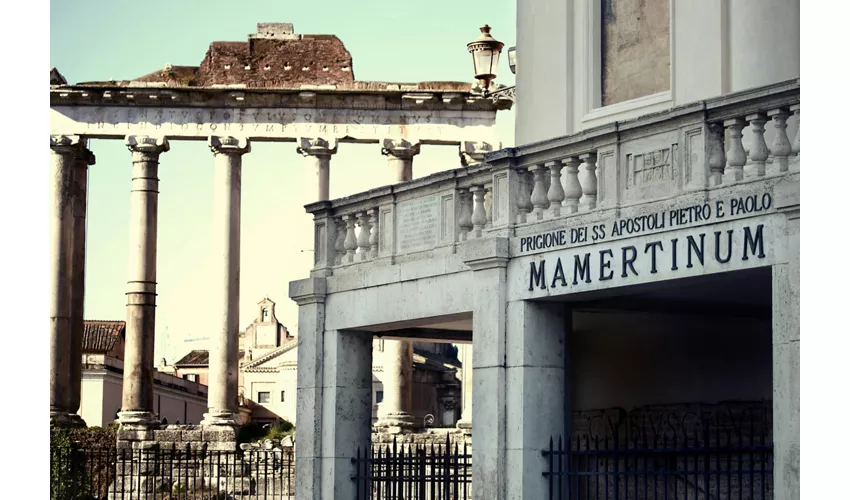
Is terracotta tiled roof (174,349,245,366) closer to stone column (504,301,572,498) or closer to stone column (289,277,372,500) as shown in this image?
stone column (289,277,372,500)

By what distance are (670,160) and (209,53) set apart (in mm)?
30984

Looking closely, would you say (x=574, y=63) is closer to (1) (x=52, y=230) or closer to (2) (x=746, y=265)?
(2) (x=746, y=265)

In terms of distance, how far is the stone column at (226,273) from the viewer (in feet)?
137

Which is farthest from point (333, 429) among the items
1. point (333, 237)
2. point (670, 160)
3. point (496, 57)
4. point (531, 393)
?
point (496, 57)

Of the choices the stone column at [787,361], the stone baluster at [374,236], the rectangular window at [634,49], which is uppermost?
the rectangular window at [634,49]

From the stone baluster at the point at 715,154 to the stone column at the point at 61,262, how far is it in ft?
101

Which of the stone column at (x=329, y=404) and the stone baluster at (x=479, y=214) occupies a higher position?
the stone baluster at (x=479, y=214)

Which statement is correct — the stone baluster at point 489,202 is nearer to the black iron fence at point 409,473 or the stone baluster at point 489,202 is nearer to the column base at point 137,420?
the black iron fence at point 409,473

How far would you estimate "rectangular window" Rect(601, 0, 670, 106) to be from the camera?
1812cm

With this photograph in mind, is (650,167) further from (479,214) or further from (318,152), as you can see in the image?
(318,152)

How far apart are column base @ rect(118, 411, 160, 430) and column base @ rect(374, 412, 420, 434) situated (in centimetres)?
600

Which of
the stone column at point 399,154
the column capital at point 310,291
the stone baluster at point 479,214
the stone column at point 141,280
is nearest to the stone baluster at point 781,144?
the stone baluster at point 479,214

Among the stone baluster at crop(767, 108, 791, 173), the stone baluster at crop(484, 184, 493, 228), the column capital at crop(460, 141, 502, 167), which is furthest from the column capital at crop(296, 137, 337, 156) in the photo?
the stone baluster at crop(767, 108, 791, 173)

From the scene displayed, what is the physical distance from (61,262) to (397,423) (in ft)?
34.0
